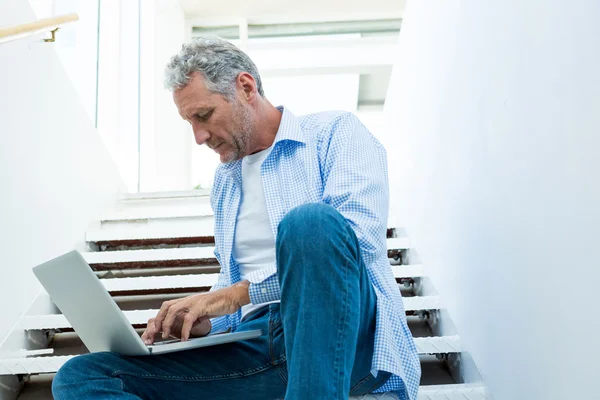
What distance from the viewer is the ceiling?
22.6 feet

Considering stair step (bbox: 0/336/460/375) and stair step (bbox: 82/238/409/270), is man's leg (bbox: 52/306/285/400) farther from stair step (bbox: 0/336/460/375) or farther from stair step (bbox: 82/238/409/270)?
stair step (bbox: 82/238/409/270)

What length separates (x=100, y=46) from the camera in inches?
177

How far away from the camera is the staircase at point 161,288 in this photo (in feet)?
5.90

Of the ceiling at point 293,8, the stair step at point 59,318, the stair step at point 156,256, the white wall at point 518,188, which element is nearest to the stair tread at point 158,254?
the stair step at point 156,256

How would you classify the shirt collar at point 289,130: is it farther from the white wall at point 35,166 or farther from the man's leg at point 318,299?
the white wall at point 35,166

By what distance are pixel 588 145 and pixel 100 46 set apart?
158 inches

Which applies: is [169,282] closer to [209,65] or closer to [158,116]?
[209,65]

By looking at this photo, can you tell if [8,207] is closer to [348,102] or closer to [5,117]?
[5,117]

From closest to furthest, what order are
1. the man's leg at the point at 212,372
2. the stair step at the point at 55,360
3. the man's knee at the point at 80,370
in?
the man's knee at the point at 80,370
the man's leg at the point at 212,372
the stair step at the point at 55,360

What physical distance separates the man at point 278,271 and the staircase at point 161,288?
0.67 ft

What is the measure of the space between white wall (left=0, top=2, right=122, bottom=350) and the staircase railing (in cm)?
12

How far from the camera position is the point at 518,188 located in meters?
1.35

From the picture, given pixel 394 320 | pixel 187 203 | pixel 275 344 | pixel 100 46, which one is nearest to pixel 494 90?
pixel 394 320

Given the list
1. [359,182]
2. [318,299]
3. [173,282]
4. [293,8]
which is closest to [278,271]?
[318,299]
